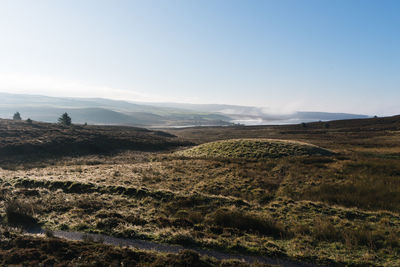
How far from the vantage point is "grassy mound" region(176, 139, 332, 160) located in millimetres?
37344

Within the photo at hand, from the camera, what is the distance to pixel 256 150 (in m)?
39.8

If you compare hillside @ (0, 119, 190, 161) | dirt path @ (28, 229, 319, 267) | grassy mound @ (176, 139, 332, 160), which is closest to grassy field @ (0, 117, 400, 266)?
dirt path @ (28, 229, 319, 267)

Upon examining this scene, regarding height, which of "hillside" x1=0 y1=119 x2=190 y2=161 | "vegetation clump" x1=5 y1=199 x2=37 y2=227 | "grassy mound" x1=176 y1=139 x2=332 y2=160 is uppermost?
"grassy mound" x1=176 y1=139 x2=332 y2=160

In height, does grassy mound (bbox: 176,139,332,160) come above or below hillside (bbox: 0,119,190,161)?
above

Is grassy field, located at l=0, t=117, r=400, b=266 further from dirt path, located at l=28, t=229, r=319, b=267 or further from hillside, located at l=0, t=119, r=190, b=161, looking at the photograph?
hillside, located at l=0, t=119, r=190, b=161

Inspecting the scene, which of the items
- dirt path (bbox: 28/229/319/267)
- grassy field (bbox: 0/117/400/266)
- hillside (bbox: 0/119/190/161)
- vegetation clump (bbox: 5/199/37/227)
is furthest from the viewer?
hillside (bbox: 0/119/190/161)

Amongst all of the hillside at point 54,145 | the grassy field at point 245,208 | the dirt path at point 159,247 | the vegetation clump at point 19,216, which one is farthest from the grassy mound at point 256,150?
the vegetation clump at point 19,216

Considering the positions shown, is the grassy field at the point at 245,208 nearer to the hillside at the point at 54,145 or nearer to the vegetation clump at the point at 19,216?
the vegetation clump at the point at 19,216

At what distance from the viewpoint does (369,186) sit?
20219 millimetres

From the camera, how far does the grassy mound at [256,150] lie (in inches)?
→ 1470

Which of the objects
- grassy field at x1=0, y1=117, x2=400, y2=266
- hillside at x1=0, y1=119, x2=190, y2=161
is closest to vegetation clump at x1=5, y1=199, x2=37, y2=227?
grassy field at x1=0, y1=117, x2=400, y2=266

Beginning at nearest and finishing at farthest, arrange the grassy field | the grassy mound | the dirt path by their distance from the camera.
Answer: the dirt path → the grassy field → the grassy mound

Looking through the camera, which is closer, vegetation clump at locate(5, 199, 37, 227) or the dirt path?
the dirt path

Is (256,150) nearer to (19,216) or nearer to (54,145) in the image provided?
(19,216)
